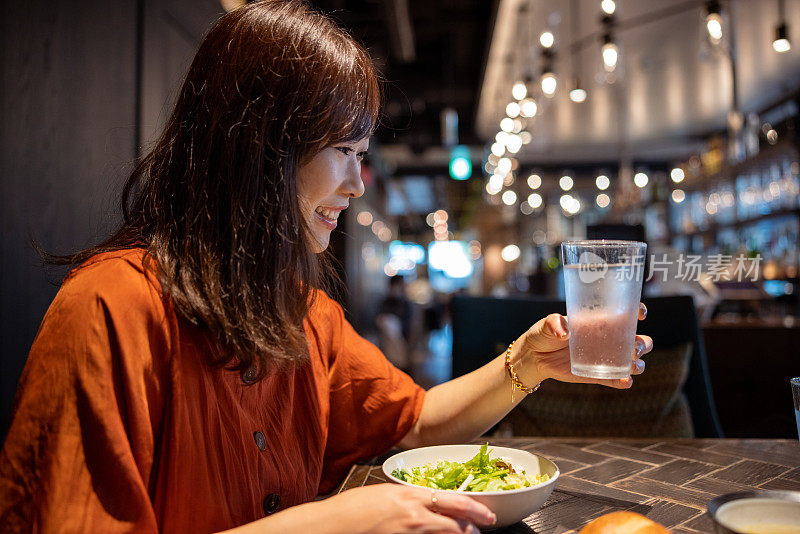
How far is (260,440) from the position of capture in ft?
3.70

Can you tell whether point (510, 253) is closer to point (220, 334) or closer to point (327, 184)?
point (327, 184)

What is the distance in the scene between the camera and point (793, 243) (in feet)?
19.5

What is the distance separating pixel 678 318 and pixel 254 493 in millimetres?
1776

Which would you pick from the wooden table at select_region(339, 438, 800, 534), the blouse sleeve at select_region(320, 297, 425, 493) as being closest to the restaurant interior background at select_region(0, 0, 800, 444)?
the blouse sleeve at select_region(320, 297, 425, 493)

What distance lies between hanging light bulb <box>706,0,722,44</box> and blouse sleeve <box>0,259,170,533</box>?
346cm

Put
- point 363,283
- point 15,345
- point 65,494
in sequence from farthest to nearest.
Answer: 1. point 363,283
2. point 15,345
3. point 65,494

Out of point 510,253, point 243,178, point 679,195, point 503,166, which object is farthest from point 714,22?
point 510,253

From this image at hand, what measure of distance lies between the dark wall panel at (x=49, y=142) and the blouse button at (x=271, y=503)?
0.73m

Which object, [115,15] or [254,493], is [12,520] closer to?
[254,493]

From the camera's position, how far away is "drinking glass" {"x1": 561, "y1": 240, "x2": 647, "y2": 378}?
936 mm

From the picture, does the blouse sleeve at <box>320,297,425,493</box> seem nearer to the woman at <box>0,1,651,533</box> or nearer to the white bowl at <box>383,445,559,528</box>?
the woman at <box>0,1,651,533</box>

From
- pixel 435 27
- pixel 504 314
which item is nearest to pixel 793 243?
pixel 435 27

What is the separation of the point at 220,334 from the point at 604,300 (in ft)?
2.08

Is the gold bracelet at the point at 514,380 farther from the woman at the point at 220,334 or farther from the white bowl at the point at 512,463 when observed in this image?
the white bowl at the point at 512,463
